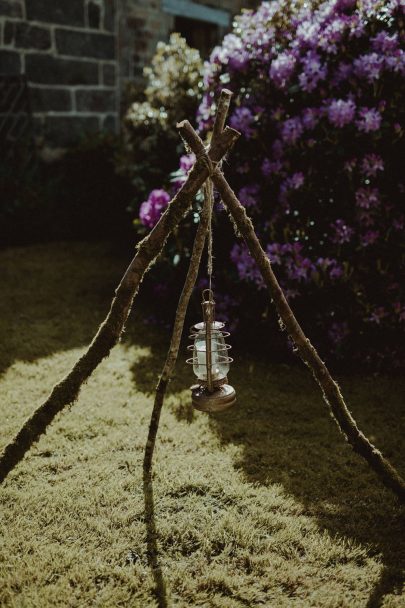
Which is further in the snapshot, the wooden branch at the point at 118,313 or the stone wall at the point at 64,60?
the stone wall at the point at 64,60

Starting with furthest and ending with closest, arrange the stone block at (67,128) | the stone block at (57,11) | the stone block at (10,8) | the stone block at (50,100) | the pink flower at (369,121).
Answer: the stone block at (67,128)
the stone block at (50,100)
the stone block at (57,11)
the stone block at (10,8)
the pink flower at (369,121)

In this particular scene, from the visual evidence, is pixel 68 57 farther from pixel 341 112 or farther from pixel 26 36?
pixel 341 112

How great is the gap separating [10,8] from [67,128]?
4.95 feet

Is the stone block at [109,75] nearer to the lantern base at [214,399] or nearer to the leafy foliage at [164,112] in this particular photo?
the leafy foliage at [164,112]

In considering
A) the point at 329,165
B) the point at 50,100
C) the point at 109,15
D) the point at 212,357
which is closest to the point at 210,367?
the point at 212,357

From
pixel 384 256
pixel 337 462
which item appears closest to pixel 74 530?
pixel 337 462

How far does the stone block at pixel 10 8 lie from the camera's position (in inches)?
260

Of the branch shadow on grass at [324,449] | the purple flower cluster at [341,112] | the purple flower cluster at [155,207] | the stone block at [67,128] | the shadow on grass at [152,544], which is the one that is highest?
the purple flower cluster at [341,112]

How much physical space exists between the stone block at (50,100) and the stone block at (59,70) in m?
0.11

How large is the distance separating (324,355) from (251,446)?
1.14 m

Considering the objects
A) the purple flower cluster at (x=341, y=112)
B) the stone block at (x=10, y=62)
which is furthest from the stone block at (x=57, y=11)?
the purple flower cluster at (x=341, y=112)

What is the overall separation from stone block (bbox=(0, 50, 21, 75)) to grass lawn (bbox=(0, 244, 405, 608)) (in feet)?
13.9

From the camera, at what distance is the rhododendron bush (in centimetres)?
350

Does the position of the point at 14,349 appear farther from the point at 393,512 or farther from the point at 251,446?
the point at 393,512
